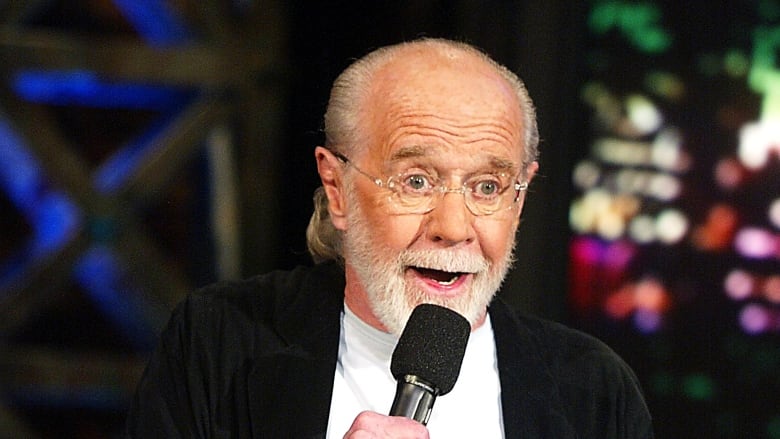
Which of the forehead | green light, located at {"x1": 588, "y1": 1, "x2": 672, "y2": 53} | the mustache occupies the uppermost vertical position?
green light, located at {"x1": 588, "y1": 1, "x2": 672, "y2": 53}

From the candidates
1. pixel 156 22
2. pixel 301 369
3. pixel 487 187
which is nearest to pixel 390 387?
pixel 301 369

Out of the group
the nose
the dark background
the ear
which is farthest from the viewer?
the dark background

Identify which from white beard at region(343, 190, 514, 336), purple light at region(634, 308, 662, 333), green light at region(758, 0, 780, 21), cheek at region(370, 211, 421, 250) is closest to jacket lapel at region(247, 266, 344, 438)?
white beard at region(343, 190, 514, 336)

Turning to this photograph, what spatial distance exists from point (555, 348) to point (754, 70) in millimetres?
1396

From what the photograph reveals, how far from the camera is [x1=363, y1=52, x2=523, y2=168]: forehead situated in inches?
83.9

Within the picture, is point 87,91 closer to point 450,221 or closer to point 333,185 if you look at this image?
point 333,185

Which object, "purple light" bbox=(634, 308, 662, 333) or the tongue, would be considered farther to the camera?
"purple light" bbox=(634, 308, 662, 333)

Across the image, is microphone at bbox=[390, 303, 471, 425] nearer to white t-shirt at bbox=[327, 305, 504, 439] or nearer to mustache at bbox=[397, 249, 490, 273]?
mustache at bbox=[397, 249, 490, 273]

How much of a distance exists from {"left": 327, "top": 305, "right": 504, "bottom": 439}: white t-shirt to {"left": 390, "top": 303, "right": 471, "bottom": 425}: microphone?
0.37 meters

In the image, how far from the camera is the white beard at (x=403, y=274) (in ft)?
6.86

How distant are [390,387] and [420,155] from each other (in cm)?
42

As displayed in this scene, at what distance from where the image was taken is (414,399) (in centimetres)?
173

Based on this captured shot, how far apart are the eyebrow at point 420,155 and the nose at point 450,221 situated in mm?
Answer: 77

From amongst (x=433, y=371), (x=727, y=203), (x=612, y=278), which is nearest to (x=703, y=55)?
(x=727, y=203)
